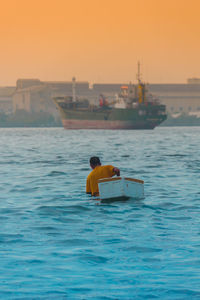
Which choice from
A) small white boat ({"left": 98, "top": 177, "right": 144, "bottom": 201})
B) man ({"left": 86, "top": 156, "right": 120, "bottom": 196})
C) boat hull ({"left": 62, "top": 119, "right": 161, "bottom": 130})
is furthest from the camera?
boat hull ({"left": 62, "top": 119, "right": 161, "bottom": 130})

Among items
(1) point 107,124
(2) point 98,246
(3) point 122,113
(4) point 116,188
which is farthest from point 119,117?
(2) point 98,246

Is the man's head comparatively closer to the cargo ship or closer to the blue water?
the blue water

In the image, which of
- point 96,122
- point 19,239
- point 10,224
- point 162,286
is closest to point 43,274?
point 162,286

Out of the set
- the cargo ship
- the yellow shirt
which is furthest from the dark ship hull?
the yellow shirt

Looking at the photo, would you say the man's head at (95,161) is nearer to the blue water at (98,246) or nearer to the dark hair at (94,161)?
the dark hair at (94,161)

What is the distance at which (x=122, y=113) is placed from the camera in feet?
422

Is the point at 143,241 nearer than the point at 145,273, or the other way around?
the point at 145,273

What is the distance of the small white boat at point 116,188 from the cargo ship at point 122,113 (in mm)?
114268

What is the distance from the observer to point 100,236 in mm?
10188

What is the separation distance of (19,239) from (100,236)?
1.33 meters

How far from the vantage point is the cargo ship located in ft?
424

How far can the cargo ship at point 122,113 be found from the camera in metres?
129

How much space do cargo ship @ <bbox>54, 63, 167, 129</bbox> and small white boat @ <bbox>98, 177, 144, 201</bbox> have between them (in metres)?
114

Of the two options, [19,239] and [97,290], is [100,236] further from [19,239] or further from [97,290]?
[97,290]
